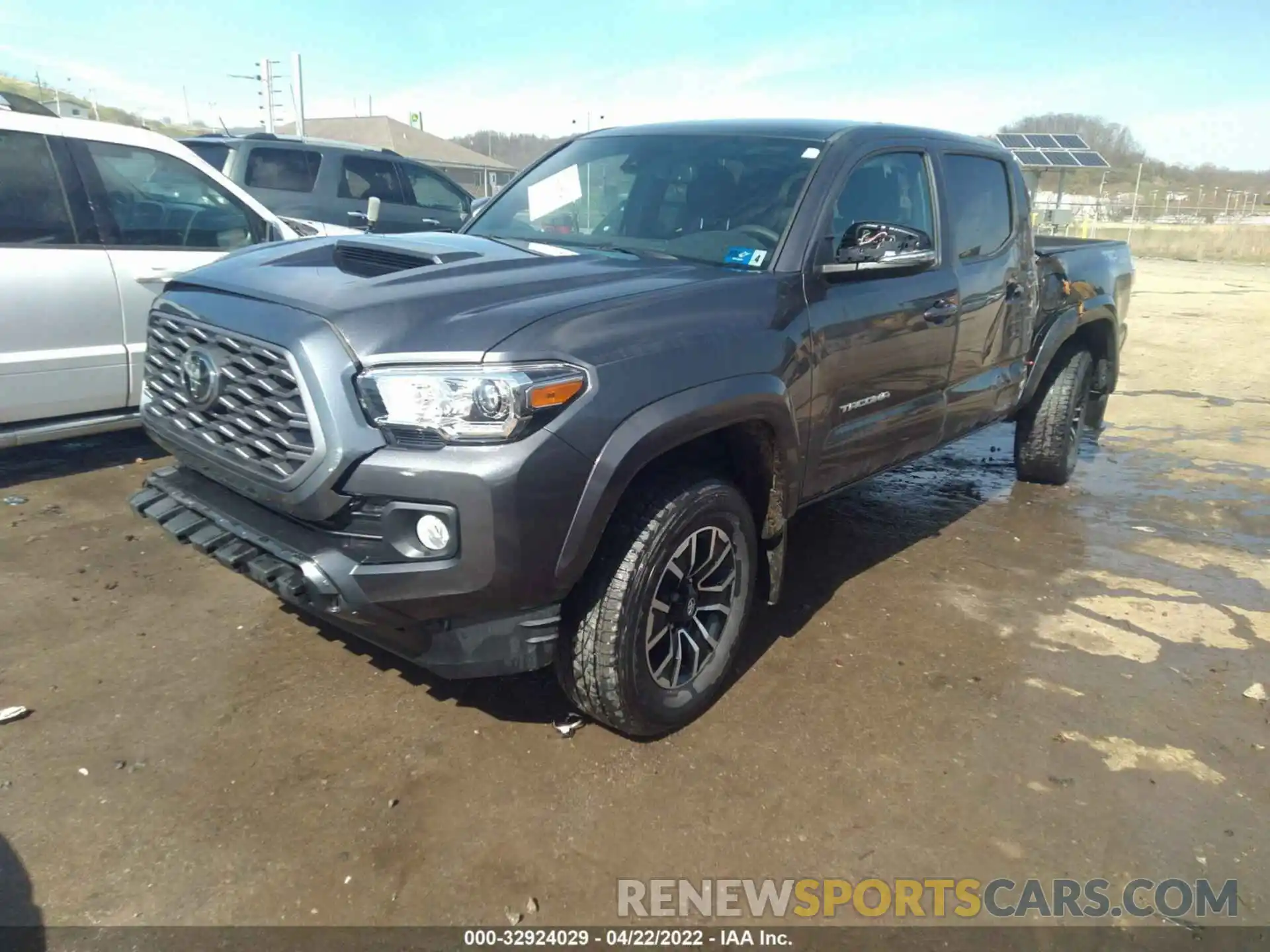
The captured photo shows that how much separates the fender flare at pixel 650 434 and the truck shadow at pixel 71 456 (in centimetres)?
397

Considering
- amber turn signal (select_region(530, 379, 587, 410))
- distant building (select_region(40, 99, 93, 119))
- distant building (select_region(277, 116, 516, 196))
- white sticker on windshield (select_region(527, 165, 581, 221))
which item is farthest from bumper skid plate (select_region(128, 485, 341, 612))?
distant building (select_region(277, 116, 516, 196))

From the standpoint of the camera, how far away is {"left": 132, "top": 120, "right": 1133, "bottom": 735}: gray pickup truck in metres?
2.35

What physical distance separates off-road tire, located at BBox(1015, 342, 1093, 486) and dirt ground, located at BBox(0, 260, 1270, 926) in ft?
3.25

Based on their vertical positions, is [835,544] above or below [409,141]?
below

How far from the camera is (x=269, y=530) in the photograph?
2.59m

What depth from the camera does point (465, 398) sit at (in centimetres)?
233

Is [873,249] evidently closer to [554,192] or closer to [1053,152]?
[554,192]

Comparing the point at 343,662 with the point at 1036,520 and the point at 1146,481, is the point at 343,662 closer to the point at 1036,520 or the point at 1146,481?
the point at 1036,520

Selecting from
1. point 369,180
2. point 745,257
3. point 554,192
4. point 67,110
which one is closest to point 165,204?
point 554,192

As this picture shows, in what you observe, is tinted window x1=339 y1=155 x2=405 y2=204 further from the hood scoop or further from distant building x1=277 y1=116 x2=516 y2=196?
distant building x1=277 y1=116 x2=516 y2=196

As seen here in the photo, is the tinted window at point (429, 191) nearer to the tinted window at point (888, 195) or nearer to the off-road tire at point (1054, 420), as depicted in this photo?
the off-road tire at point (1054, 420)

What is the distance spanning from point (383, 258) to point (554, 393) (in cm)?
104

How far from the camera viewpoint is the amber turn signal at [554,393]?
7.66 feet

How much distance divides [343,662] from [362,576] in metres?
1.11
